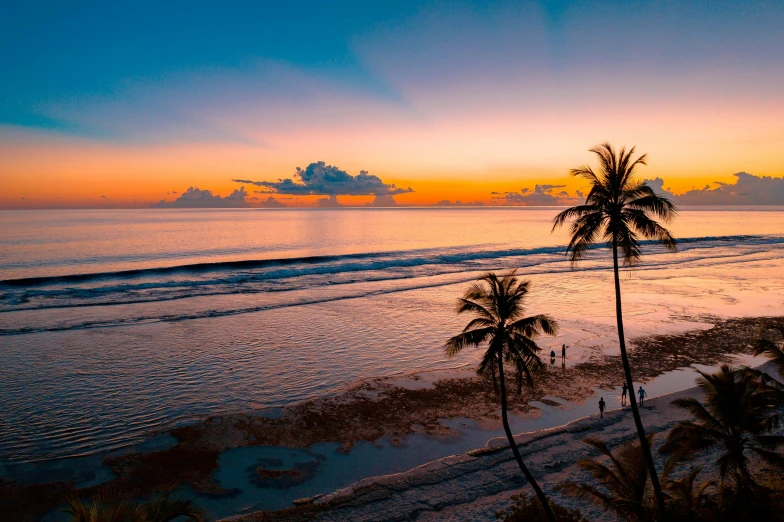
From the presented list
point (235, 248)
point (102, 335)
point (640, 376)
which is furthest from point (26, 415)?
point (235, 248)

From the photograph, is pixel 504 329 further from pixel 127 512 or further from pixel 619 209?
pixel 127 512

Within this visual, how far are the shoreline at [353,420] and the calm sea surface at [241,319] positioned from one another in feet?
6.75

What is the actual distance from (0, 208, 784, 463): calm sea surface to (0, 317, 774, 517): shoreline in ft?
6.75

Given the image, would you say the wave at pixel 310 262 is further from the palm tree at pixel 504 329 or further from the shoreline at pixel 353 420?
the palm tree at pixel 504 329

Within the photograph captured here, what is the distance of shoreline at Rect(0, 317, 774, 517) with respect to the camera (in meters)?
19.0

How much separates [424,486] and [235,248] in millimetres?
96887

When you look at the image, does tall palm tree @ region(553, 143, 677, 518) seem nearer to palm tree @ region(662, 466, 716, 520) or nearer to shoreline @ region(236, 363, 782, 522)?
palm tree @ region(662, 466, 716, 520)

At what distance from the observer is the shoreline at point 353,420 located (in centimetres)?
1898

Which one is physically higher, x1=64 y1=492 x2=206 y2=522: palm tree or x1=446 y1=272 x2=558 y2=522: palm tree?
x1=446 y1=272 x2=558 y2=522: palm tree

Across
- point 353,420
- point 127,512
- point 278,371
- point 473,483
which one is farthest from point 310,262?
point 127,512

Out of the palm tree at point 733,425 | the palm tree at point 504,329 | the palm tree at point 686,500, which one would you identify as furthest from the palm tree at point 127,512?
the palm tree at point 733,425

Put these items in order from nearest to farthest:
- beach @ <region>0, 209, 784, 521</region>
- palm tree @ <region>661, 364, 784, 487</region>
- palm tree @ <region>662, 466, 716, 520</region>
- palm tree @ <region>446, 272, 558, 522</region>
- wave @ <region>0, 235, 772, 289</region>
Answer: palm tree @ <region>662, 466, 716, 520</region> < palm tree @ <region>661, 364, 784, 487</region> < palm tree @ <region>446, 272, 558, 522</region> < beach @ <region>0, 209, 784, 521</region> < wave @ <region>0, 235, 772, 289</region>

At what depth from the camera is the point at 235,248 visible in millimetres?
106625

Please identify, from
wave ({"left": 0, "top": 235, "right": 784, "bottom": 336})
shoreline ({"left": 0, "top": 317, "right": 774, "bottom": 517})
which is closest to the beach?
shoreline ({"left": 0, "top": 317, "right": 774, "bottom": 517})
